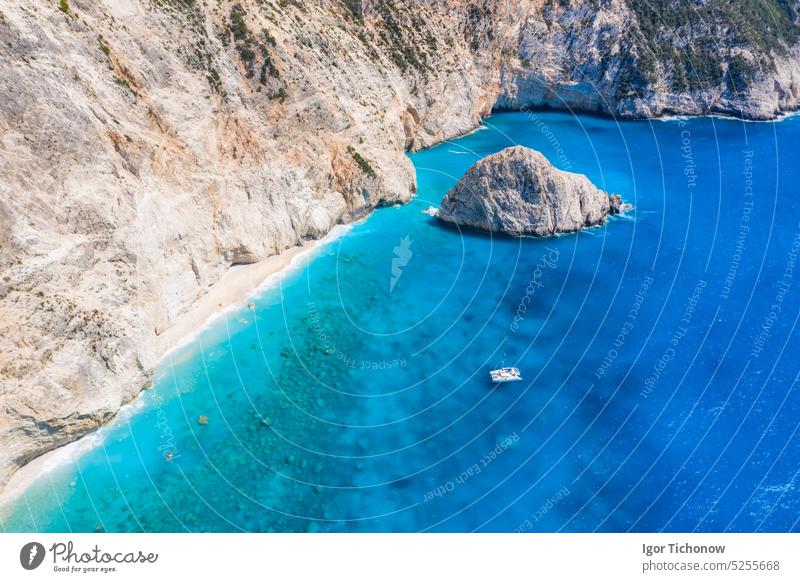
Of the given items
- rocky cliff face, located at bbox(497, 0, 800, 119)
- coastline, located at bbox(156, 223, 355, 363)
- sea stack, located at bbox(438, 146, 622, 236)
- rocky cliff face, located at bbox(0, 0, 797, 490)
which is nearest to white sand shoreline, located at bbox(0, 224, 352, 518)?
coastline, located at bbox(156, 223, 355, 363)

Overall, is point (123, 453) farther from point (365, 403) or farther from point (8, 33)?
point (8, 33)

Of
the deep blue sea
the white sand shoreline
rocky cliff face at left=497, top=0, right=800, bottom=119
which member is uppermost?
rocky cliff face at left=497, top=0, right=800, bottom=119

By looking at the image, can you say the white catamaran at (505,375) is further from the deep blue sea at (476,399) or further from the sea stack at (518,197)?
the sea stack at (518,197)

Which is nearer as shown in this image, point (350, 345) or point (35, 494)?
point (35, 494)

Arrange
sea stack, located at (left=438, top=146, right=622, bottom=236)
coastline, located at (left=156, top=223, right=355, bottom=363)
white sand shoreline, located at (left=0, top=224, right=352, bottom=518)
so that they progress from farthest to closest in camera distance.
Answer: sea stack, located at (left=438, top=146, right=622, bottom=236) < coastline, located at (left=156, top=223, right=355, bottom=363) < white sand shoreline, located at (left=0, top=224, right=352, bottom=518)

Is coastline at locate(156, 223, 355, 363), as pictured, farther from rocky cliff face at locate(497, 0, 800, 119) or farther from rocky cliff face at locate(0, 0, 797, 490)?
rocky cliff face at locate(497, 0, 800, 119)

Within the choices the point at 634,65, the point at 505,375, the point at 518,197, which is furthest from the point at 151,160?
the point at 634,65

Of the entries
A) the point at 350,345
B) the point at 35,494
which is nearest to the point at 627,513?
the point at 350,345
